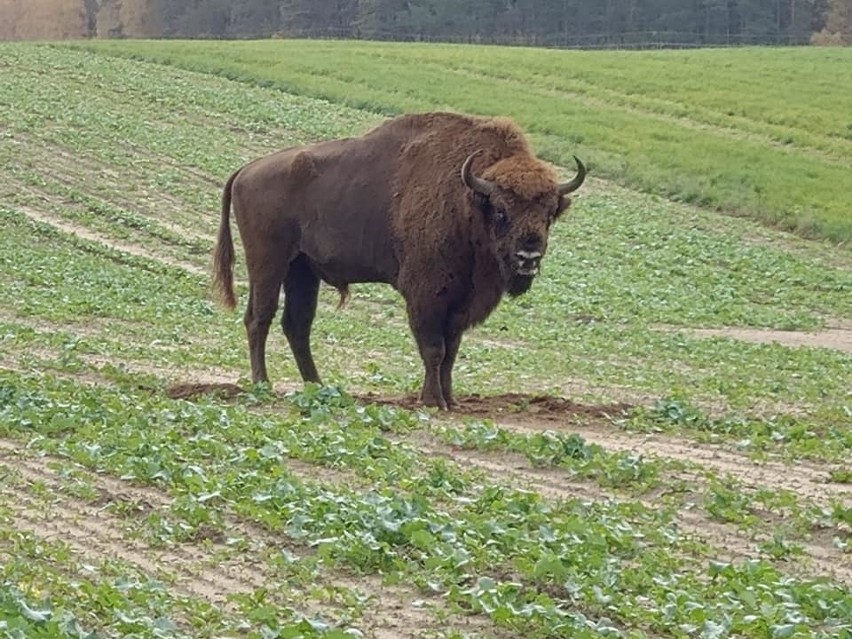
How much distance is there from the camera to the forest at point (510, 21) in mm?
83250

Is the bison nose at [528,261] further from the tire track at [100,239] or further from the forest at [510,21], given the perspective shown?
the forest at [510,21]

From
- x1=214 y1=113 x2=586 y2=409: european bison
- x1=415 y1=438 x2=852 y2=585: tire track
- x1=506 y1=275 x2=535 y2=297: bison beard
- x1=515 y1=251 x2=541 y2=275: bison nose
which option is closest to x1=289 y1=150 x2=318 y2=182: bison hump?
x1=214 y1=113 x2=586 y2=409: european bison

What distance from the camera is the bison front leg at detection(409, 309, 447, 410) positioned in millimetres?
13938

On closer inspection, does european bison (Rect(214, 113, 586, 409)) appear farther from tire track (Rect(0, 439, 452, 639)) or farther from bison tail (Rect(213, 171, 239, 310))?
tire track (Rect(0, 439, 452, 639))

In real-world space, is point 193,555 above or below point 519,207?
below

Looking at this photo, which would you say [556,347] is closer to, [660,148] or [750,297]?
[750,297]

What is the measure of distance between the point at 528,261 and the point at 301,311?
3395 mm

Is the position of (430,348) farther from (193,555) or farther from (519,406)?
(193,555)

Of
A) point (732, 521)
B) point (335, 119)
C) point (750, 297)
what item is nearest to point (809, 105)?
point (335, 119)

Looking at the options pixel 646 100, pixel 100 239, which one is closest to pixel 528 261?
pixel 100 239

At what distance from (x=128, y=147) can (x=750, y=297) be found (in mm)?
18688

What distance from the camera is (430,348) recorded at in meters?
14.2

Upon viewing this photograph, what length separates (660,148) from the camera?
42.2 metres

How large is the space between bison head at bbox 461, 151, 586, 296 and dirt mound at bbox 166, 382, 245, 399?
263 centimetres
